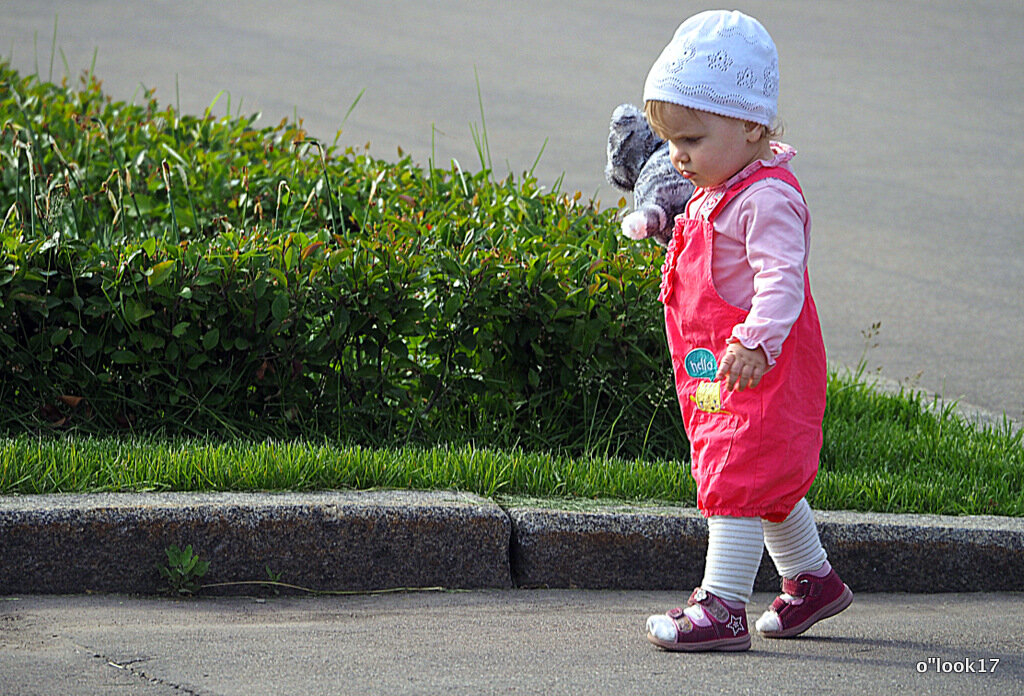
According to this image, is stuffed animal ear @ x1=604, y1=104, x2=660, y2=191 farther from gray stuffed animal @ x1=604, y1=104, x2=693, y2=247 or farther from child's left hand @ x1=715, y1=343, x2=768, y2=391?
child's left hand @ x1=715, y1=343, x2=768, y2=391

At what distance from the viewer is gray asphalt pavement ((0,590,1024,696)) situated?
9.02 feet

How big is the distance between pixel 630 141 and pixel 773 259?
1257 mm

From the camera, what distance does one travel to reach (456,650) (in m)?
3.00

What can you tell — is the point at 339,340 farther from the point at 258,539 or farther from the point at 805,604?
the point at 805,604

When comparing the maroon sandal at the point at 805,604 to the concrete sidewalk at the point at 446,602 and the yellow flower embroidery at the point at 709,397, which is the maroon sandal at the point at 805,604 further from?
the yellow flower embroidery at the point at 709,397

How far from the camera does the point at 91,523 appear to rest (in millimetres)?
3279

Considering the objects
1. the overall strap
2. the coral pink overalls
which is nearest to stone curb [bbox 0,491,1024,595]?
the coral pink overalls

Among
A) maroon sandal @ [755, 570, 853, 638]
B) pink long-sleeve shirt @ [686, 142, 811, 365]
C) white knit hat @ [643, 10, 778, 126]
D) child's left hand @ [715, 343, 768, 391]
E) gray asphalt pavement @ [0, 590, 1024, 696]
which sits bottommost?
gray asphalt pavement @ [0, 590, 1024, 696]

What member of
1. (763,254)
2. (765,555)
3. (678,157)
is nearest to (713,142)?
(678,157)

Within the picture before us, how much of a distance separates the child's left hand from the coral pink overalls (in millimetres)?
114

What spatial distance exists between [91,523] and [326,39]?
1148 cm

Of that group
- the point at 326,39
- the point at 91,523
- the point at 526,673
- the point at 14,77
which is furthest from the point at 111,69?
the point at 526,673

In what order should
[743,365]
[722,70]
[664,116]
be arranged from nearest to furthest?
[743,365] < [722,70] < [664,116]

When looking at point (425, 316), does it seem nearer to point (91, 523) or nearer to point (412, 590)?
point (412, 590)
